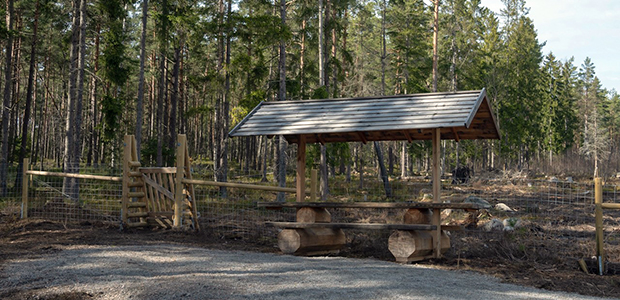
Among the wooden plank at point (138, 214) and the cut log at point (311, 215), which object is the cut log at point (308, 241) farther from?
the wooden plank at point (138, 214)

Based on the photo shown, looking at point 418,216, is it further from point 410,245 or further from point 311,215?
point 311,215

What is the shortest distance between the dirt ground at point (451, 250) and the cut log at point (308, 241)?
1.11ft

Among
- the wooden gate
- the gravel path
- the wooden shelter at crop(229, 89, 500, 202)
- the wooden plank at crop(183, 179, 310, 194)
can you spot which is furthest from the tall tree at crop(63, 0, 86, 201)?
the gravel path

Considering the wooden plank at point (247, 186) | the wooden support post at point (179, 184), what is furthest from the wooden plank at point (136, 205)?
the wooden plank at point (247, 186)

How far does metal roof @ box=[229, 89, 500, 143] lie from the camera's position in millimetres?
9188

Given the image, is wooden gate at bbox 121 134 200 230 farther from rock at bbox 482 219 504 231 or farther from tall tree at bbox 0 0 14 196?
tall tree at bbox 0 0 14 196

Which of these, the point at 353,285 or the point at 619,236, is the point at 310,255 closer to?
the point at 353,285

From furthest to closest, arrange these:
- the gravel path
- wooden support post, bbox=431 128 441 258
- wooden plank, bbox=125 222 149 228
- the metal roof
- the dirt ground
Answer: wooden plank, bbox=125 222 149 228 → wooden support post, bbox=431 128 441 258 → the metal roof → the dirt ground → the gravel path

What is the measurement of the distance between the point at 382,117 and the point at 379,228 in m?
2.00

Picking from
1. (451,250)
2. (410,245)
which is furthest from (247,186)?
(451,250)

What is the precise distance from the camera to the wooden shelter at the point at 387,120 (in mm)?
9211

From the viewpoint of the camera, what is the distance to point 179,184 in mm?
12352

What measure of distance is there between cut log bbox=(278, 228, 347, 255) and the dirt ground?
0.34m

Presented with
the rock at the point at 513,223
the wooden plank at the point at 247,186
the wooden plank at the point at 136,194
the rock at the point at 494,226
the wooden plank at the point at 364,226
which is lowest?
the rock at the point at 494,226
